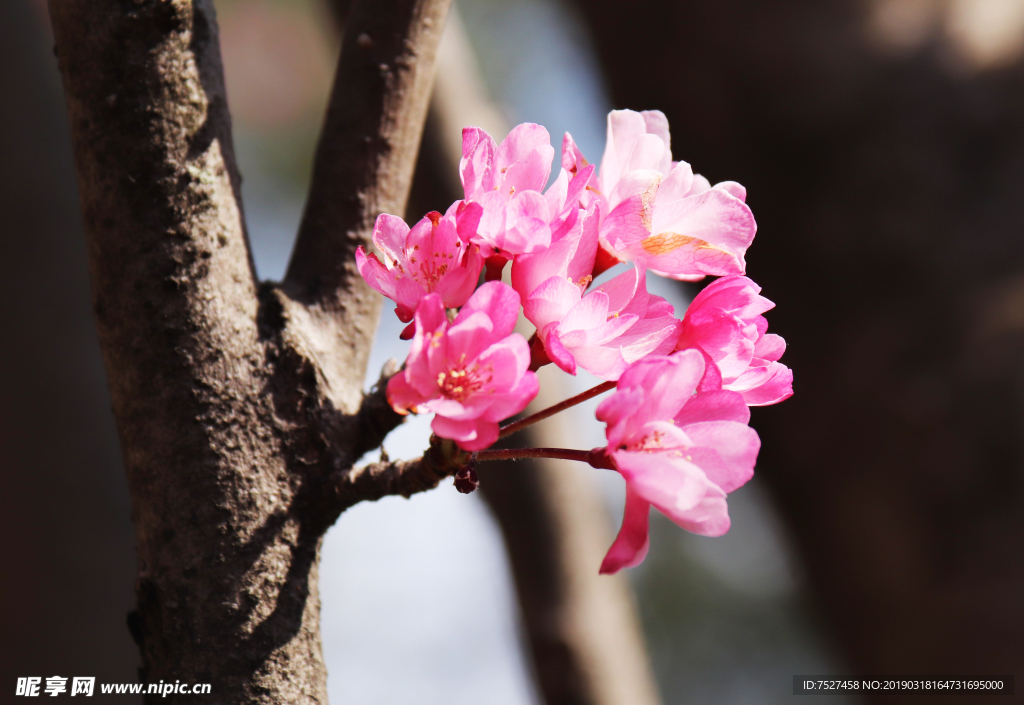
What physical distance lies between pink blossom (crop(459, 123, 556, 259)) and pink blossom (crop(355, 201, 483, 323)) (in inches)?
0.6

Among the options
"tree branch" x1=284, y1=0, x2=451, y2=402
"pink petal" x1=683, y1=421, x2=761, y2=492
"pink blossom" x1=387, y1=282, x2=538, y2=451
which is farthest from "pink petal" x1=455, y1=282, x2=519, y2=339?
"tree branch" x1=284, y1=0, x2=451, y2=402

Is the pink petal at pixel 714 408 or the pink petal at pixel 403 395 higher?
the pink petal at pixel 403 395

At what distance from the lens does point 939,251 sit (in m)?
1.44

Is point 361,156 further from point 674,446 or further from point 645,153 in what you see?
point 674,446

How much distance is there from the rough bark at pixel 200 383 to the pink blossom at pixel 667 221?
19 centimetres

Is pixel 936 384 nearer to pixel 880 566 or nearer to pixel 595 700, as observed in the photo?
pixel 880 566

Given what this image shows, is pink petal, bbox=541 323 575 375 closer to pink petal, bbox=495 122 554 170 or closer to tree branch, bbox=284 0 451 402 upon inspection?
pink petal, bbox=495 122 554 170

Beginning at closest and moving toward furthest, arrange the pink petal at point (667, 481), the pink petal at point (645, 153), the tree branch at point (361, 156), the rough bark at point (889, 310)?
the pink petal at point (667, 481)
the pink petal at point (645, 153)
the tree branch at point (361, 156)
the rough bark at point (889, 310)

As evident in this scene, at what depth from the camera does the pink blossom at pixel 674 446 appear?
281 mm

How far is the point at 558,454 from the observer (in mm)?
328

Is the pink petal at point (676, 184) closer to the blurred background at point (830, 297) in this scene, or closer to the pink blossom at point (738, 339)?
the pink blossom at point (738, 339)

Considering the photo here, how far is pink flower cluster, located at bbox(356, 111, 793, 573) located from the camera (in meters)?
0.29

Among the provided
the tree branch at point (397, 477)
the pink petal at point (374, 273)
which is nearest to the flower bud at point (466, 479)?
the tree branch at point (397, 477)

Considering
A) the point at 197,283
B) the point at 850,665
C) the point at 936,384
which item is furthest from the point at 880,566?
the point at 197,283
